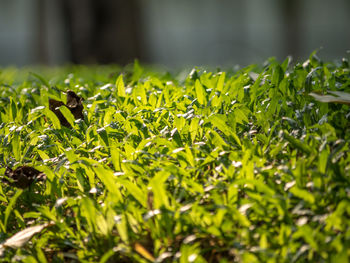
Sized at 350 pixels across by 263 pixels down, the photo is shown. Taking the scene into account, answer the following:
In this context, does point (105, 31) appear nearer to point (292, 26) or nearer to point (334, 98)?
point (334, 98)

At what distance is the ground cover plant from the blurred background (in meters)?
7.68

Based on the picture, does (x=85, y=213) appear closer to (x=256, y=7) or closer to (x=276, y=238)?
(x=276, y=238)

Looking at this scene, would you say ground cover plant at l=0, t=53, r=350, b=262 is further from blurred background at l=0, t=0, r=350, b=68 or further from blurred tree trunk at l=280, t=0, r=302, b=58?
blurred tree trunk at l=280, t=0, r=302, b=58

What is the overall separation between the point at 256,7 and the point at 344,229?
2613 cm

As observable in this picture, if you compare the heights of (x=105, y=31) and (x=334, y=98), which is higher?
(x=334, y=98)

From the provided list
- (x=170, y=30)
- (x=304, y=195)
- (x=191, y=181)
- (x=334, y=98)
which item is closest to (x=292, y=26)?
(x=170, y=30)

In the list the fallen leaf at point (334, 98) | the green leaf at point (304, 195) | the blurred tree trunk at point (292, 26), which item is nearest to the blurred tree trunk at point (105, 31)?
the fallen leaf at point (334, 98)

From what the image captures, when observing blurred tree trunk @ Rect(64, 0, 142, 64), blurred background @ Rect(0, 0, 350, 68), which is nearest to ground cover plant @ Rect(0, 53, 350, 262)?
blurred tree trunk @ Rect(64, 0, 142, 64)

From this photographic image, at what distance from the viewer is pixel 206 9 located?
26391 millimetres

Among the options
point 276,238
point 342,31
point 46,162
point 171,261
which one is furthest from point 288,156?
point 342,31

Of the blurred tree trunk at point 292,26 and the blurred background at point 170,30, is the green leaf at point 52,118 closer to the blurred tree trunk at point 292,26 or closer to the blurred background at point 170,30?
the blurred background at point 170,30

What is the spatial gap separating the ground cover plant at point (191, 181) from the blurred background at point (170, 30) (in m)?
7.68

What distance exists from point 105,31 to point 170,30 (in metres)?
19.2

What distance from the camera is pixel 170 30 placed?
29.1 meters
